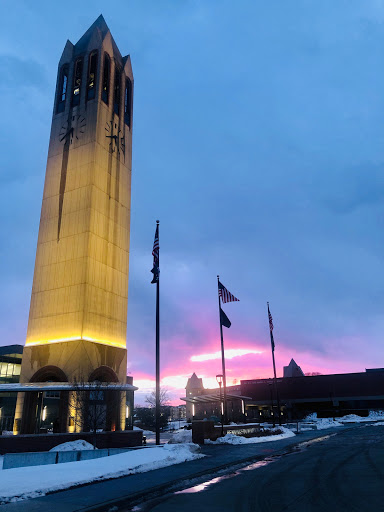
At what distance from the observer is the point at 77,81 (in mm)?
53812

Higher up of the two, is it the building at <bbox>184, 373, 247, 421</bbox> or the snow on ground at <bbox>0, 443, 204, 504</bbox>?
the building at <bbox>184, 373, 247, 421</bbox>

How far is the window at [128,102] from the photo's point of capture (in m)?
57.2

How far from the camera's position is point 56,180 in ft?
161

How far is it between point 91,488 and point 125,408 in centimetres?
2945

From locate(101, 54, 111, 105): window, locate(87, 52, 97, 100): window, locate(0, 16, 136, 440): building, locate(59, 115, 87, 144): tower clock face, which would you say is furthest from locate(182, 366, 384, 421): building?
locate(87, 52, 97, 100): window

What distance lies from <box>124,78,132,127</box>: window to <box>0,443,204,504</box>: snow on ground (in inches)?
1814

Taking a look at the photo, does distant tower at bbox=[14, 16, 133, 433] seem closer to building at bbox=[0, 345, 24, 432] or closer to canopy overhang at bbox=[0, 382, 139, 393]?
canopy overhang at bbox=[0, 382, 139, 393]

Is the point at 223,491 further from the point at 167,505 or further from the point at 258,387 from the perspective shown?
the point at 258,387

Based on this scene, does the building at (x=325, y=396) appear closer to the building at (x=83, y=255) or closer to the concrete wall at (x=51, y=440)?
the building at (x=83, y=255)

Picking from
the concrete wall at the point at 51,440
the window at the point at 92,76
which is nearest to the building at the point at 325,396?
the concrete wall at the point at 51,440

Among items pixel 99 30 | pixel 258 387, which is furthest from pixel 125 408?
pixel 258 387

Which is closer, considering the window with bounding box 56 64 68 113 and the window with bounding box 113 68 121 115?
the window with bounding box 56 64 68 113

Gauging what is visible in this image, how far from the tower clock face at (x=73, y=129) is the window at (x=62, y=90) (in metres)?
3.58

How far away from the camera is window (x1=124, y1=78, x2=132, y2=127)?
57.2 metres
